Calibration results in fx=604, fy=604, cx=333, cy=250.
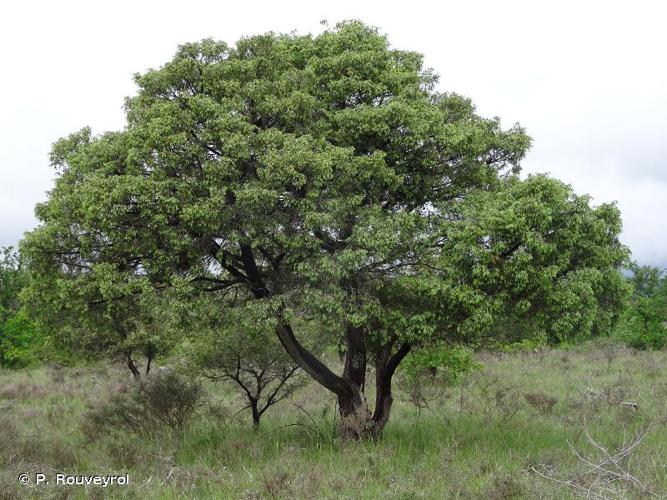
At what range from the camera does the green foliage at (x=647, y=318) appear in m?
35.6

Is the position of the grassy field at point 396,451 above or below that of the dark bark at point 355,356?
below

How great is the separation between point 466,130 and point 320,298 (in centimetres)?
464

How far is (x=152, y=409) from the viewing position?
51.3 ft

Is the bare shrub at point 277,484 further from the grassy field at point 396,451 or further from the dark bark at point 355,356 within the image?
the dark bark at point 355,356

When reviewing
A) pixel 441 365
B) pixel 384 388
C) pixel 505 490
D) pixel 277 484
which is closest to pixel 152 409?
pixel 384 388

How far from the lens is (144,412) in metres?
15.6

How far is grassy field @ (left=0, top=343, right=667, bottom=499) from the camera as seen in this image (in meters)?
9.20

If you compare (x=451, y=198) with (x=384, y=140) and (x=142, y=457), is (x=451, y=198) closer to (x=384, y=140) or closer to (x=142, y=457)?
(x=384, y=140)

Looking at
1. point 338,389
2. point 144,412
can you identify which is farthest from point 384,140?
point 144,412

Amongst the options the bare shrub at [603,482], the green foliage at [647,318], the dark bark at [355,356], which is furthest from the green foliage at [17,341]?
the green foliage at [647,318]

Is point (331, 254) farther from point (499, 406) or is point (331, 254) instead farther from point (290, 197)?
point (499, 406)

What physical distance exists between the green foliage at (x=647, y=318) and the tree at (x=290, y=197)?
2734cm

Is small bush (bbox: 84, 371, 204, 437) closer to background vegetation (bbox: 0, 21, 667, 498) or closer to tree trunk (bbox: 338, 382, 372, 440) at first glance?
background vegetation (bbox: 0, 21, 667, 498)

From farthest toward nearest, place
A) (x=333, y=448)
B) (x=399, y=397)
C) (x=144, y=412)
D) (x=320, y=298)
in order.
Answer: (x=399, y=397)
(x=144, y=412)
(x=333, y=448)
(x=320, y=298)
